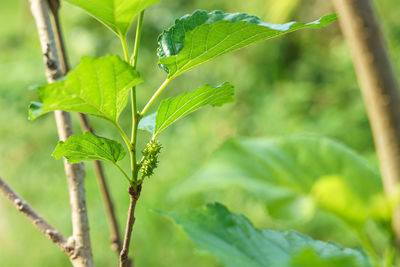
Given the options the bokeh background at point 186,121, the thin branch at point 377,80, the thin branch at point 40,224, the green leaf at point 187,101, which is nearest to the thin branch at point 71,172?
the thin branch at point 40,224

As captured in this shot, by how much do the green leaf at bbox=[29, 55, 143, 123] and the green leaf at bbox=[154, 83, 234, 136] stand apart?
41 mm

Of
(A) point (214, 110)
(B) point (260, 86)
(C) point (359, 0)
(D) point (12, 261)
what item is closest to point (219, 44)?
(C) point (359, 0)

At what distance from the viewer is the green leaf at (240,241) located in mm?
204

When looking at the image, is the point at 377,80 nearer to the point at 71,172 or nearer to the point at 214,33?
the point at 214,33

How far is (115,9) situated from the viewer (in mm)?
243

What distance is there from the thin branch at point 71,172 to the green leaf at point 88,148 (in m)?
0.09

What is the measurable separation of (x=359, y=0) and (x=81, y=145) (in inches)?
7.2

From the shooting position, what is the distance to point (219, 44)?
10.2 inches

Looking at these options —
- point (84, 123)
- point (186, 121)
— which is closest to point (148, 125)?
point (84, 123)

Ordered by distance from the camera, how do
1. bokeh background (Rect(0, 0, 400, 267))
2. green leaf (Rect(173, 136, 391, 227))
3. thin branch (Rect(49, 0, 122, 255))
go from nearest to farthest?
green leaf (Rect(173, 136, 391, 227)) < thin branch (Rect(49, 0, 122, 255)) < bokeh background (Rect(0, 0, 400, 267))

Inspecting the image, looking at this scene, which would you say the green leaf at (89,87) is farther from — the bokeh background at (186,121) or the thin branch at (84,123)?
→ the bokeh background at (186,121)

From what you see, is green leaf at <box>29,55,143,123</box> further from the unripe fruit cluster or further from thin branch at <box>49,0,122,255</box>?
thin branch at <box>49,0,122,255</box>

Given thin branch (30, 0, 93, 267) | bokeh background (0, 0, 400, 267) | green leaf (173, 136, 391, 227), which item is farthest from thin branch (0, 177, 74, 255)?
bokeh background (0, 0, 400, 267)

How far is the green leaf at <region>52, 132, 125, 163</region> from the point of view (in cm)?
27
